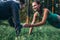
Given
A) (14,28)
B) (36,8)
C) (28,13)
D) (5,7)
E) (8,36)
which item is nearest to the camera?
(36,8)

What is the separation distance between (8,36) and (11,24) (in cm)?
101

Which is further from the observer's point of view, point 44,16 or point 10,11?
point 10,11

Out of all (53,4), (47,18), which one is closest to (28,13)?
(53,4)

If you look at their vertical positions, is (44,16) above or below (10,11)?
above

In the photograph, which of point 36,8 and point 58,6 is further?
point 58,6

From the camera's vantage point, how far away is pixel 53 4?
1109 centimetres

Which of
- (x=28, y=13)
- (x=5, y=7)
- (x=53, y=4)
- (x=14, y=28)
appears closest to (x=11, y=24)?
(x=14, y=28)

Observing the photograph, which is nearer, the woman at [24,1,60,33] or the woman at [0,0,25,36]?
the woman at [24,1,60,33]

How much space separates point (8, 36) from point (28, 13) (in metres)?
4.66

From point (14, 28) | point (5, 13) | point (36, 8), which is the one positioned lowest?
point (14, 28)

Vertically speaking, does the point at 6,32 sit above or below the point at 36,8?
below

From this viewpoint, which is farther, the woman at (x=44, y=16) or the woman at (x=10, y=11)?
the woman at (x=10, y=11)

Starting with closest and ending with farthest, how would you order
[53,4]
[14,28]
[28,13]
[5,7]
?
[5,7] → [14,28] → [28,13] → [53,4]

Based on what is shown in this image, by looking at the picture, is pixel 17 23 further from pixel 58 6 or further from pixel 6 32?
pixel 58 6
